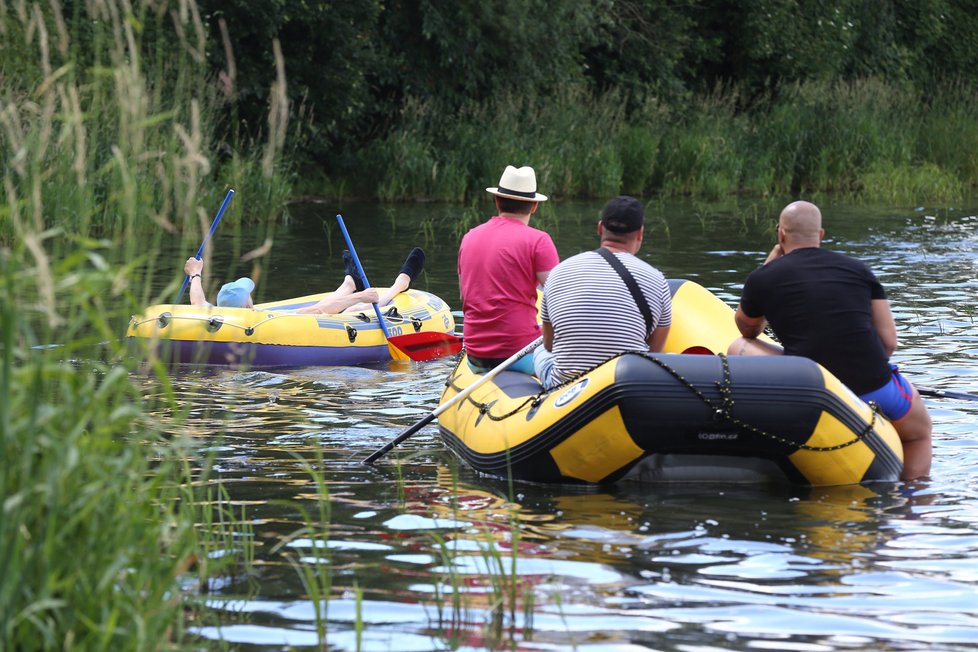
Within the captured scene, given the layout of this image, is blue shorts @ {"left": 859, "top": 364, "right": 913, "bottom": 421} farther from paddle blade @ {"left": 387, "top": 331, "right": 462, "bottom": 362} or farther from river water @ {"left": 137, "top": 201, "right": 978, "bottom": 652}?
paddle blade @ {"left": 387, "top": 331, "right": 462, "bottom": 362}

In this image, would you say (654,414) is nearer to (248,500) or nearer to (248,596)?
(248,500)

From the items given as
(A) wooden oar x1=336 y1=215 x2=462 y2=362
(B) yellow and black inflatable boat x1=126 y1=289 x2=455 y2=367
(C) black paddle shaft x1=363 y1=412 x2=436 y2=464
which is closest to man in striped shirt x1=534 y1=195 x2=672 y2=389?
(C) black paddle shaft x1=363 y1=412 x2=436 y2=464

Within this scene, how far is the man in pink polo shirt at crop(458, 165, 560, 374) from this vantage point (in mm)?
7418

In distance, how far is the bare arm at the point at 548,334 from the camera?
6.67 metres

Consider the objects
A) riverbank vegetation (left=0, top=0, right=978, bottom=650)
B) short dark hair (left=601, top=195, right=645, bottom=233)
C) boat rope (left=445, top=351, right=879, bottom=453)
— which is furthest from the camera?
riverbank vegetation (left=0, top=0, right=978, bottom=650)

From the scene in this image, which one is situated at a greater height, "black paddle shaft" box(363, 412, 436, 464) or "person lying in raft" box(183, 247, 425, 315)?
"person lying in raft" box(183, 247, 425, 315)

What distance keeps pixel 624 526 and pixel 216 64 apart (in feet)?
56.1

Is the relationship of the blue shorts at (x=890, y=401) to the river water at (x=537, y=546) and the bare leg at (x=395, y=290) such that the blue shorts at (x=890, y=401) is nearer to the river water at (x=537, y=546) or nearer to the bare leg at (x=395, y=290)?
the river water at (x=537, y=546)

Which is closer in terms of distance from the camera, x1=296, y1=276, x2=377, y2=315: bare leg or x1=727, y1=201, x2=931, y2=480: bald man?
x1=727, y1=201, x2=931, y2=480: bald man

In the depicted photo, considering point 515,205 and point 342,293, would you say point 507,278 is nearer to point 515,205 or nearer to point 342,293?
point 515,205

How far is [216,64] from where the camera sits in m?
21.3

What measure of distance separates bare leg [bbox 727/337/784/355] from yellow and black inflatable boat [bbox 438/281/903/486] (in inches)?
23.3

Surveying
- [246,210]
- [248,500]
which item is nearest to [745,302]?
[248,500]

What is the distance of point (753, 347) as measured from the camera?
21.9 feet
